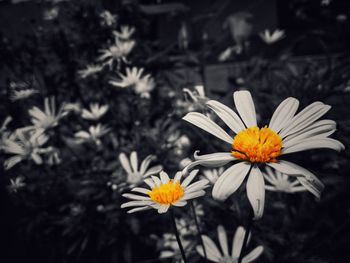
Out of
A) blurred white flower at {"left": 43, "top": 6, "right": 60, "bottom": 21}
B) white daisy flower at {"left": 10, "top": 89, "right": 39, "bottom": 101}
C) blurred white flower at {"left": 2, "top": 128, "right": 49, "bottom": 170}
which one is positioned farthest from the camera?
blurred white flower at {"left": 43, "top": 6, "right": 60, "bottom": 21}

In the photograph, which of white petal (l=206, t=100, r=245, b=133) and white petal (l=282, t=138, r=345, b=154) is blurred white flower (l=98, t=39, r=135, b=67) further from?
white petal (l=282, t=138, r=345, b=154)

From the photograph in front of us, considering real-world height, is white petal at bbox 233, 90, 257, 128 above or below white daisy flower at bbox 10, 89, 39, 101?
below

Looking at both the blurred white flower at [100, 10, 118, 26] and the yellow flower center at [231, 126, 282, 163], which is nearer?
the yellow flower center at [231, 126, 282, 163]

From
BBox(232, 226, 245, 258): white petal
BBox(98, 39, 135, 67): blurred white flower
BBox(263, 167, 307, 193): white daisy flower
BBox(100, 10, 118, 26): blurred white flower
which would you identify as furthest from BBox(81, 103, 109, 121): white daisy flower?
BBox(232, 226, 245, 258): white petal

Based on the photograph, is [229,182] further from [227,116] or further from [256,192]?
[227,116]

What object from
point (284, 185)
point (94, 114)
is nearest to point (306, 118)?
point (284, 185)

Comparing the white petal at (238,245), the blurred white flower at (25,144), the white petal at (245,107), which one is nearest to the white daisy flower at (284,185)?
Answer: the white petal at (238,245)

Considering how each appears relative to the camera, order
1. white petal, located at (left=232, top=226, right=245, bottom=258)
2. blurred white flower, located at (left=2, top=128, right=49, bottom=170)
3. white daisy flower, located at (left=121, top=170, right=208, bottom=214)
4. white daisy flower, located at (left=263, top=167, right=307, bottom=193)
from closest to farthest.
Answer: white daisy flower, located at (left=121, top=170, right=208, bottom=214) → white petal, located at (left=232, top=226, right=245, bottom=258) → white daisy flower, located at (left=263, top=167, right=307, bottom=193) → blurred white flower, located at (left=2, top=128, right=49, bottom=170)

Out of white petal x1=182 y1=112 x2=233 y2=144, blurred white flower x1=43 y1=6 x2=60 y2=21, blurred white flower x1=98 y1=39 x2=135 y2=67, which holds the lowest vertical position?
white petal x1=182 y1=112 x2=233 y2=144
